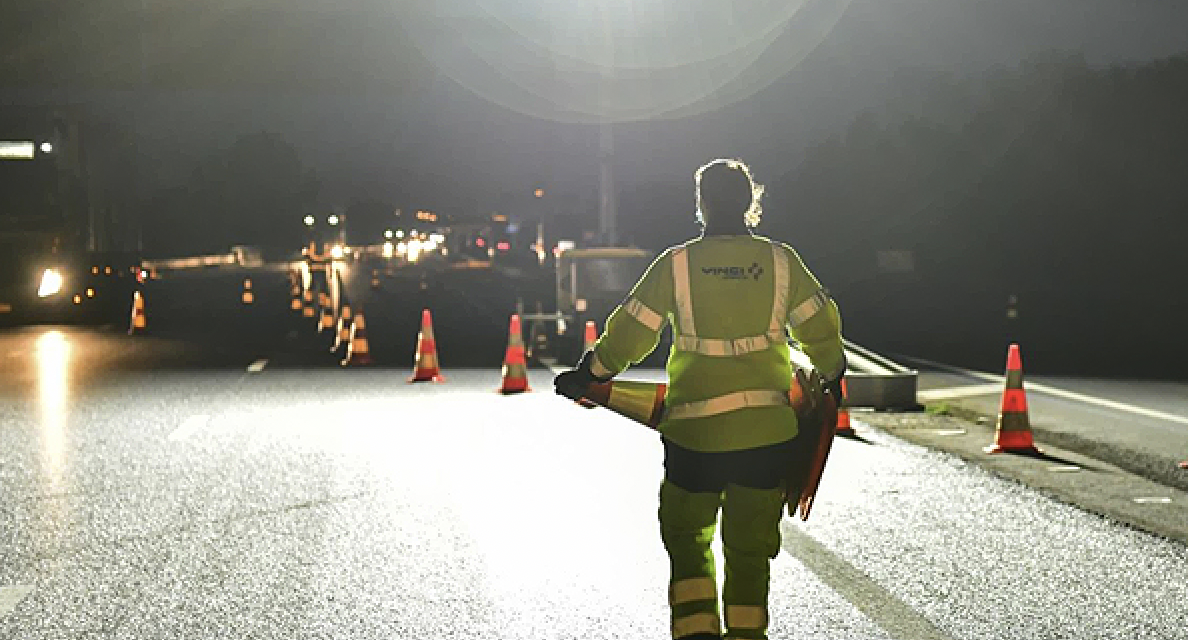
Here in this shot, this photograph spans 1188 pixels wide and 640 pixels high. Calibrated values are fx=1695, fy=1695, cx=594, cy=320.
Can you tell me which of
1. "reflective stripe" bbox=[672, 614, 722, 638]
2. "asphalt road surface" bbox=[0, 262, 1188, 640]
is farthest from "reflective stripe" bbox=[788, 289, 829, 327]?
"asphalt road surface" bbox=[0, 262, 1188, 640]

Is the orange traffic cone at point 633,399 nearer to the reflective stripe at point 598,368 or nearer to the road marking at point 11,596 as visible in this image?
the reflective stripe at point 598,368

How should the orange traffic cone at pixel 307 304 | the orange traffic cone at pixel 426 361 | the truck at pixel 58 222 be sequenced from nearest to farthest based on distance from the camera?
the orange traffic cone at pixel 426 361 → the truck at pixel 58 222 → the orange traffic cone at pixel 307 304

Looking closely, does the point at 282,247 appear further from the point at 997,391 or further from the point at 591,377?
the point at 591,377

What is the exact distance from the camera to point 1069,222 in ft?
199

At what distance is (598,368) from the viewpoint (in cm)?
561

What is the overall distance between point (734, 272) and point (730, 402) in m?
0.42

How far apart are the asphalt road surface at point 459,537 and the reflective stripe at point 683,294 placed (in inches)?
54.3

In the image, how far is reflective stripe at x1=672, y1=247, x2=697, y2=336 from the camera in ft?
18.1

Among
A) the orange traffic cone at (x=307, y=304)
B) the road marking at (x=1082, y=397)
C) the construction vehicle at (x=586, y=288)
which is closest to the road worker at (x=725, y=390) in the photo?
the road marking at (x=1082, y=397)

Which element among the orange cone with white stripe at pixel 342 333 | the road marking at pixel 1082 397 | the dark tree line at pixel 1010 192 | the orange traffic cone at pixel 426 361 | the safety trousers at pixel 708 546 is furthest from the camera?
the dark tree line at pixel 1010 192

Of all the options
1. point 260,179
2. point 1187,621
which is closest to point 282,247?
point 260,179

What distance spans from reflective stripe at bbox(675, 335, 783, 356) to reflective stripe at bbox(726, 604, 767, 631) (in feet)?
2.70

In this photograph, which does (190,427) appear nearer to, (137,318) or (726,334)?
(726,334)

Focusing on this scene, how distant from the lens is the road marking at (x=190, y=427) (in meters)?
13.2
